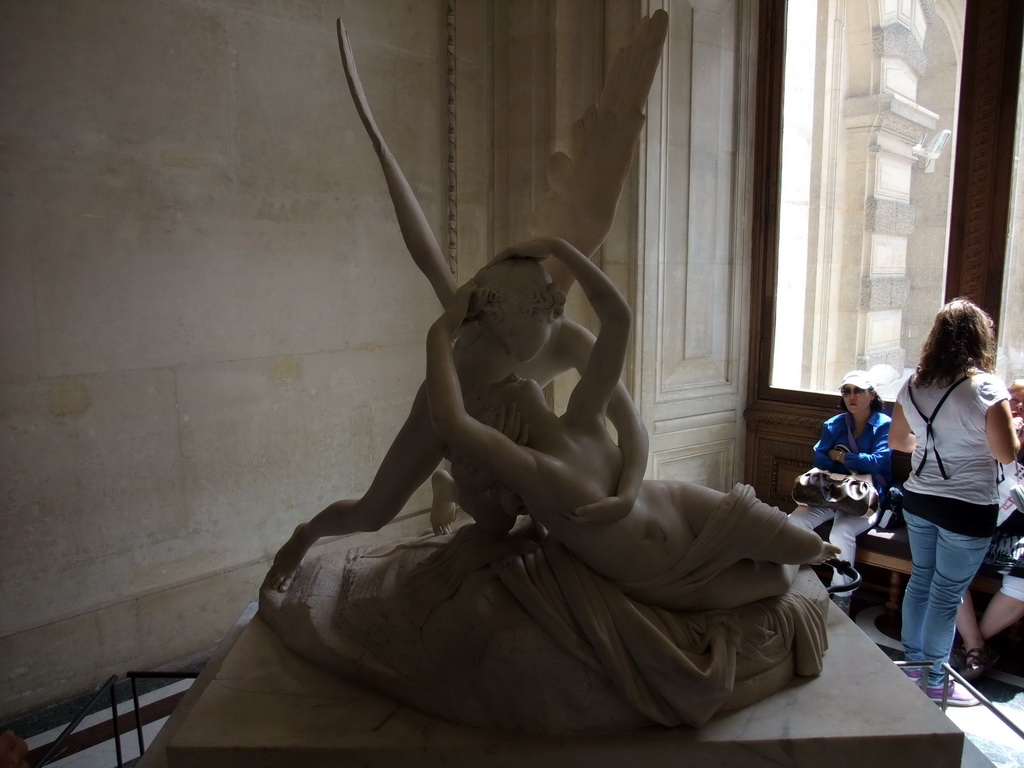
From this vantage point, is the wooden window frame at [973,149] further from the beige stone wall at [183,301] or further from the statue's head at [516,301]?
the statue's head at [516,301]

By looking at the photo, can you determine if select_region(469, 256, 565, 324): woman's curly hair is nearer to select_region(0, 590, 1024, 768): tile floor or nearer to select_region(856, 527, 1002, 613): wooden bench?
select_region(0, 590, 1024, 768): tile floor

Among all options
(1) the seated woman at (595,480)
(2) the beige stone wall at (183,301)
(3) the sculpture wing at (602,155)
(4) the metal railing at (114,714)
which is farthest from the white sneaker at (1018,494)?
(4) the metal railing at (114,714)

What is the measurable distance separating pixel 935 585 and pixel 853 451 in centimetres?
97

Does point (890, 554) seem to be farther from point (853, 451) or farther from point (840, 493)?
point (853, 451)

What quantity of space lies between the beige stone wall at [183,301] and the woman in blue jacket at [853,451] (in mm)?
2332

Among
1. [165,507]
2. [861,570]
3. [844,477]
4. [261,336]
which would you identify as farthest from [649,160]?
[165,507]

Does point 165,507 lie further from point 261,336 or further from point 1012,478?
point 1012,478

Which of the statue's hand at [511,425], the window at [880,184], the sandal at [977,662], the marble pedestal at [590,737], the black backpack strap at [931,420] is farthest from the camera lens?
the window at [880,184]

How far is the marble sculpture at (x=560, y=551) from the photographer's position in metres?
1.80

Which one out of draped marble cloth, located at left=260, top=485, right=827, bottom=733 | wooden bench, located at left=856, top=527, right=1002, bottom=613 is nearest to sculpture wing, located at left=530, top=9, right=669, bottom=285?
draped marble cloth, located at left=260, top=485, right=827, bottom=733

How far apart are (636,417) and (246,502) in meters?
2.44

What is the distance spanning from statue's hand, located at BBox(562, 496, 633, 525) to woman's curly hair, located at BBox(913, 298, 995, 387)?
2.04m

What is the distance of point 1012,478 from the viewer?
3377mm

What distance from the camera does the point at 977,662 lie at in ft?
11.5
